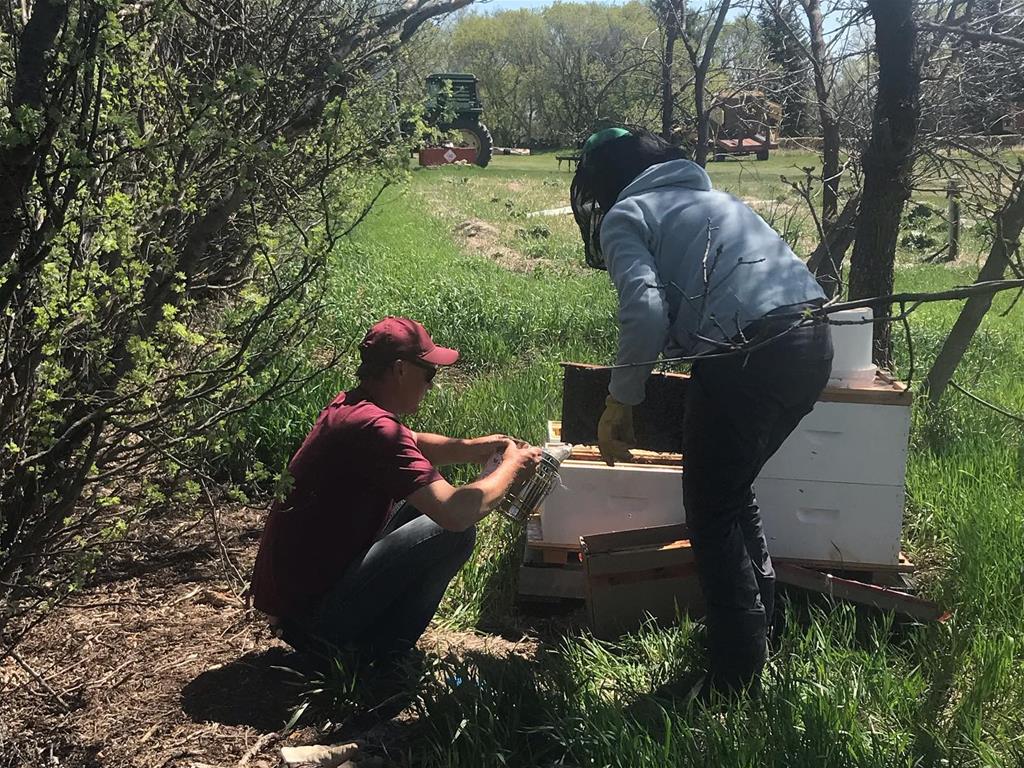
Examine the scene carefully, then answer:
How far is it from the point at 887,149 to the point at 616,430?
8.47 ft

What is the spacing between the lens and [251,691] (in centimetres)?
320

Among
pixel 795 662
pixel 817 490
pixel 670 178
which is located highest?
pixel 670 178

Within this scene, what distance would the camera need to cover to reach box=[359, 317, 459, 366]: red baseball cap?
316 cm

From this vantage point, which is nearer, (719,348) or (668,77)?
(719,348)

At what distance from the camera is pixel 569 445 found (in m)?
3.77

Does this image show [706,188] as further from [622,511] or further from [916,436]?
[916,436]

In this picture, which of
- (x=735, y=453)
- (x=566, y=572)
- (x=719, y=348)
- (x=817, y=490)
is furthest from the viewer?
(x=566, y=572)

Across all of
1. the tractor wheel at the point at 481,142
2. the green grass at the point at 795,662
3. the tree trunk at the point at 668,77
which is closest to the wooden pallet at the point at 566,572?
the green grass at the point at 795,662

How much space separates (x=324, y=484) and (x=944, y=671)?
2.06 m

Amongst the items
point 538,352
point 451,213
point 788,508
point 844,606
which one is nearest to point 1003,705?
point 844,606

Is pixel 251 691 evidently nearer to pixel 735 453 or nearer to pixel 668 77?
pixel 735 453

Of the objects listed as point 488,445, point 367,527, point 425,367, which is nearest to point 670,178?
point 425,367

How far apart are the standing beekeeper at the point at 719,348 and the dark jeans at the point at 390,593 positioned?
80 centimetres

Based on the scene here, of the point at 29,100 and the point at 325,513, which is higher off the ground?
the point at 29,100
